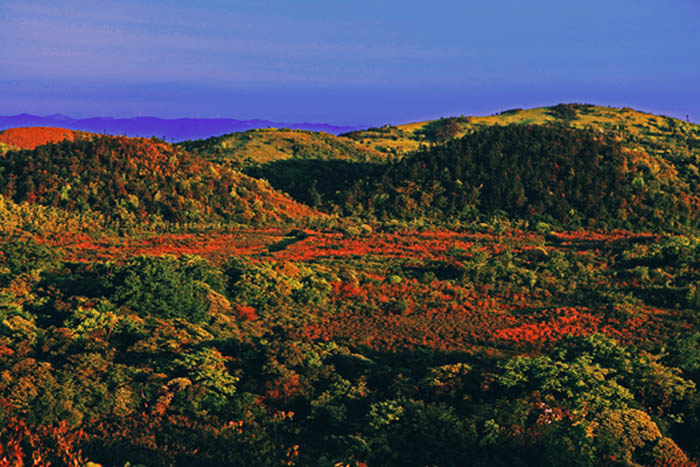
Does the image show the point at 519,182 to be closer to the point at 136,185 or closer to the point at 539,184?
the point at 539,184

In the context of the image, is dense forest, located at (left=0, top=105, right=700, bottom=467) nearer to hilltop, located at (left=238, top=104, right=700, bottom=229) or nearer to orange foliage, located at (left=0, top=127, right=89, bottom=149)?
hilltop, located at (left=238, top=104, right=700, bottom=229)

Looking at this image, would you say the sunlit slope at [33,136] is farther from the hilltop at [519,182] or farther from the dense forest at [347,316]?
the hilltop at [519,182]

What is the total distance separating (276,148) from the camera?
84.7 m

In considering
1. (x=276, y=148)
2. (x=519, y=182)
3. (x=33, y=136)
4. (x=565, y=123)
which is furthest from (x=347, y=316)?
(x=565, y=123)

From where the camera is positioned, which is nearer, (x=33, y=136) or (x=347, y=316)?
(x=347, y=316)

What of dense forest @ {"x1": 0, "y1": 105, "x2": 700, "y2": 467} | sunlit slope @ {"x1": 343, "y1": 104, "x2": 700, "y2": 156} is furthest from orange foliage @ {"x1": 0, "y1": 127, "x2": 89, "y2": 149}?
sunlit slope @ {"x1": 343, "y1": 104, "x2": 700, "y2": 156}

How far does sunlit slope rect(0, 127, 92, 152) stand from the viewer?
8599 centimetres

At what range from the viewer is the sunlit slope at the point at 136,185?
163 feet

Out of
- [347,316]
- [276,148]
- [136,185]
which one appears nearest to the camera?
[347,316]

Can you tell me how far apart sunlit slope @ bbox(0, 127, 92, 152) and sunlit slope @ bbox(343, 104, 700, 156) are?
52421mm

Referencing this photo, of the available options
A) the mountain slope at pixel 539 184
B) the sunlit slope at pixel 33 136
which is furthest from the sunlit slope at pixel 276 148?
the mountain slope at pixel 539 184

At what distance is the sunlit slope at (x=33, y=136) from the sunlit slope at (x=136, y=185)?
3094 cm

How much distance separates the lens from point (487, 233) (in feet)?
160

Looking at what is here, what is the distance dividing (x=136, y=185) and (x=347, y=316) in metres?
35.0
